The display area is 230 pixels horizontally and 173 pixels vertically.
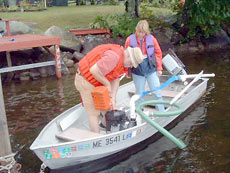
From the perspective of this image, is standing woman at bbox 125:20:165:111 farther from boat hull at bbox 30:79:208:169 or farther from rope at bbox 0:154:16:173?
rope at bbox 0:154:16:173

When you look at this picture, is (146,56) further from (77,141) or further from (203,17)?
(203,17)

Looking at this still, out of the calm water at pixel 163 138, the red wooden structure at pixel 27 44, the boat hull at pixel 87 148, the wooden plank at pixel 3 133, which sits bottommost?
the calm water at pixel 163 138

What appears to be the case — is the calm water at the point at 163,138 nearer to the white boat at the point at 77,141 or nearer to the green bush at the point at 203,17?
the white boat at the point at 77,141

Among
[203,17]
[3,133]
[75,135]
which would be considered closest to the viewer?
[3,133]

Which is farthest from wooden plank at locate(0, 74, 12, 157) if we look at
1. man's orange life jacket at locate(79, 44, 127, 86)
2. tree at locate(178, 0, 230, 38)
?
tree at locate(178, 0, 230, 38)

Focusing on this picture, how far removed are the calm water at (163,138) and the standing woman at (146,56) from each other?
1225 millimetres

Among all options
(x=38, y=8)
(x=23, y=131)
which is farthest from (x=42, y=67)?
(x=38, y=8)

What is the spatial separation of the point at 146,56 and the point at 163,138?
1731mm

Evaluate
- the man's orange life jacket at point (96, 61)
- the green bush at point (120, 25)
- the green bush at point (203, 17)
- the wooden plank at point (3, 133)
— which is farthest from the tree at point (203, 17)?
the wooden plank at point (3, 133)

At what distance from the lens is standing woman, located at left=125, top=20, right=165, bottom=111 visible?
6.18 m

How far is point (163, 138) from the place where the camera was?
22.3 ft

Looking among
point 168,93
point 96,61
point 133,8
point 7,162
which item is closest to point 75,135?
point 7,162

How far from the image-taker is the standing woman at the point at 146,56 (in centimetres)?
618

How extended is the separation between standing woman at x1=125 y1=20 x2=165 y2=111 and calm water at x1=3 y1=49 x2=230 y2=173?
1225 millimetres
